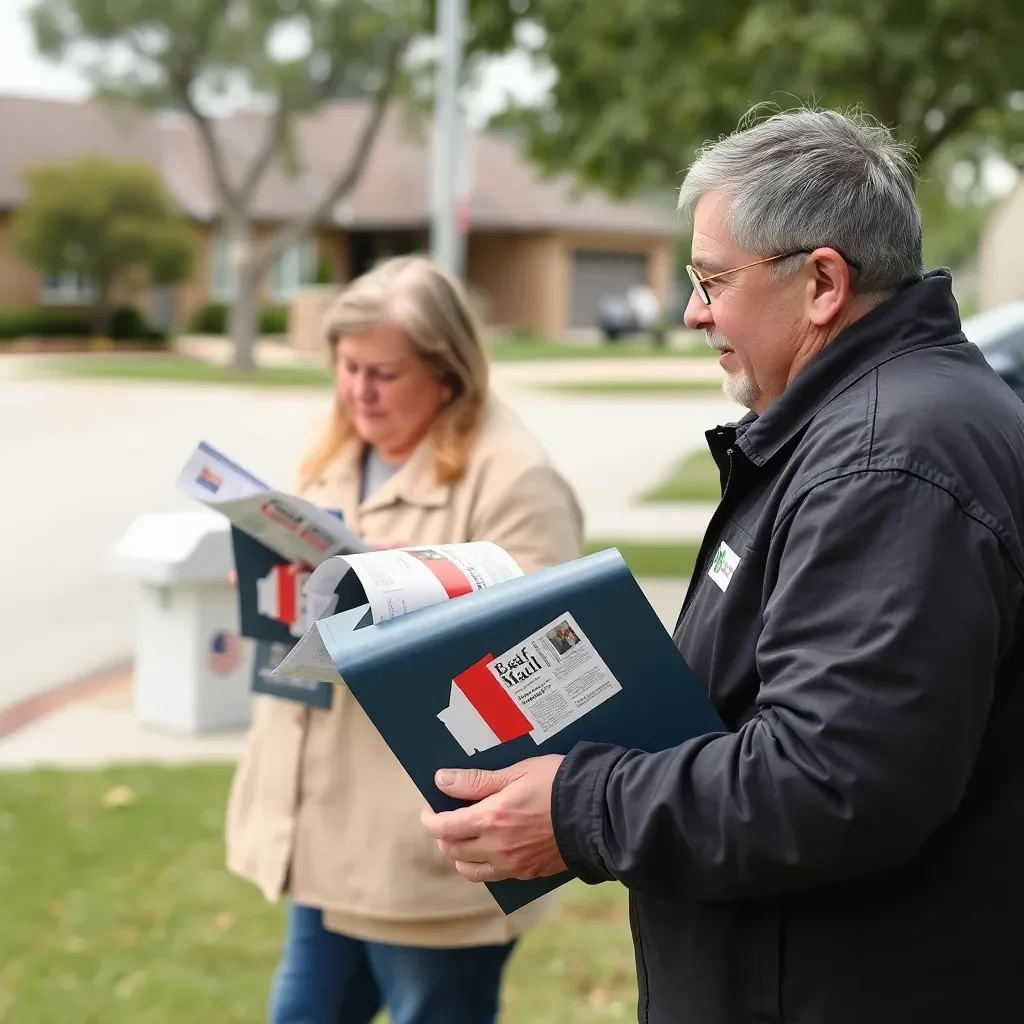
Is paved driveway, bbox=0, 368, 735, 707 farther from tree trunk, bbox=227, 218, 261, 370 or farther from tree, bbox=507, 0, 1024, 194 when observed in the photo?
tree trunk, bbox=227, 218, 261, 370

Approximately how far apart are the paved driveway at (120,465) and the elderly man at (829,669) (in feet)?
18.8

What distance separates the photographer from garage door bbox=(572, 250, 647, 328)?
49.5 metres

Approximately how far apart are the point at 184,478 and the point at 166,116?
4809cm

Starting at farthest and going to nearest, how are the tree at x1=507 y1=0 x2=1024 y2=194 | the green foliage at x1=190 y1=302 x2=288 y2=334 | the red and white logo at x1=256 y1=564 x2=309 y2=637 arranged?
the green foliage at x1=190 y1=302 x2=288 y2=334
the tree at x1=507 y1=0 x2=1024 y2=194
the red and white logo at x1=256 y1=564 x2=309 y2=637

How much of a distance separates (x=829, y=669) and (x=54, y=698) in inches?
235

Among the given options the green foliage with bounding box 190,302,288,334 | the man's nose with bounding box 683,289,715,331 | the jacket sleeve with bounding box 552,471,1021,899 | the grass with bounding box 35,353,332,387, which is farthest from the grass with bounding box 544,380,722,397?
the jacket sleeve with bounding box 552,471,1021,899

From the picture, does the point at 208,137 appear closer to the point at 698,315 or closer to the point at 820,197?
the point at 698,315

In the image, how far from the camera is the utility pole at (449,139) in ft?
30.3

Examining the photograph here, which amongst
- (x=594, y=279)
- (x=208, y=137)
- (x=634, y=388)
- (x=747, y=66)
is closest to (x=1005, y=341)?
(x=747, y=66)

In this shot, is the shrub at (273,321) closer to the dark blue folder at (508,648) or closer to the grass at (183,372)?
the grass at (183,372)

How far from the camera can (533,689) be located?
1728 millimetres

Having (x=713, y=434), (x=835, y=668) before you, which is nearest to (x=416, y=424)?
(x=713, y=434)

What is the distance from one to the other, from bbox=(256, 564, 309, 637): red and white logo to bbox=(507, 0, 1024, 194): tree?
15.9 ft

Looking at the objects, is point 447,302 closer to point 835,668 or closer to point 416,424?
point 416,424
